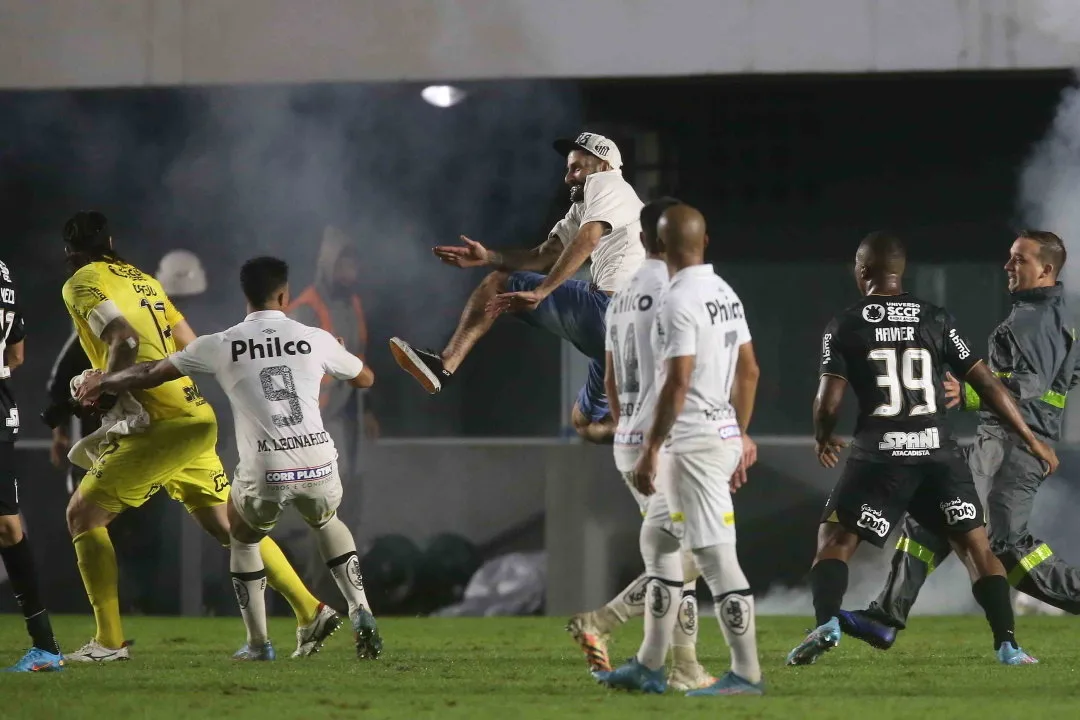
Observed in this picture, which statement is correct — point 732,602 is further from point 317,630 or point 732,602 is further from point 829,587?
point 317,630

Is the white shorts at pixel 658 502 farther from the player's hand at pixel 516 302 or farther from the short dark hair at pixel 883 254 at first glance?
the short dark hair at pixel 883 254

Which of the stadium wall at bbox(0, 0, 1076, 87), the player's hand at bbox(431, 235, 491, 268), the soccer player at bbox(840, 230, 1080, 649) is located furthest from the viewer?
the stadium wall at bbox(0, 0, 1076, 87)

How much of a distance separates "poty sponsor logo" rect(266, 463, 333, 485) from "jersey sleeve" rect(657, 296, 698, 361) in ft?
7.34

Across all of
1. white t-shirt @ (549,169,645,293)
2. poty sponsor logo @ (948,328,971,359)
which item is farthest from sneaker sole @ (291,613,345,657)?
poty sponsor logo @ (948,328,971,359)

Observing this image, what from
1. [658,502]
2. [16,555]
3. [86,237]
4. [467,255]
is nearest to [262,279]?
[467,255]

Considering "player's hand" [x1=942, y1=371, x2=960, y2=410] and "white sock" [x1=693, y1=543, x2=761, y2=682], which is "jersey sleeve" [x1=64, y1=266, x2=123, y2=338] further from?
"player's hand" [x1=942, y1=371, x2=960, y2=410]

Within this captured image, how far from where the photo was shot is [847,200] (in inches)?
Answer: 462

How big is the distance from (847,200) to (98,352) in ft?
18.4

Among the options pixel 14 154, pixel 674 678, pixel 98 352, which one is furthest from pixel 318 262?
pixel 674 678

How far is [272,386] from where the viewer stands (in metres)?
7.66

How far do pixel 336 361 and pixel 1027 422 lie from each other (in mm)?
3443

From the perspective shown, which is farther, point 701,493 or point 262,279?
point 262,279

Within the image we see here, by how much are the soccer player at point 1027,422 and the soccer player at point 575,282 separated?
184cm

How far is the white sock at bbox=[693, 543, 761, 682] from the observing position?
242 inches
